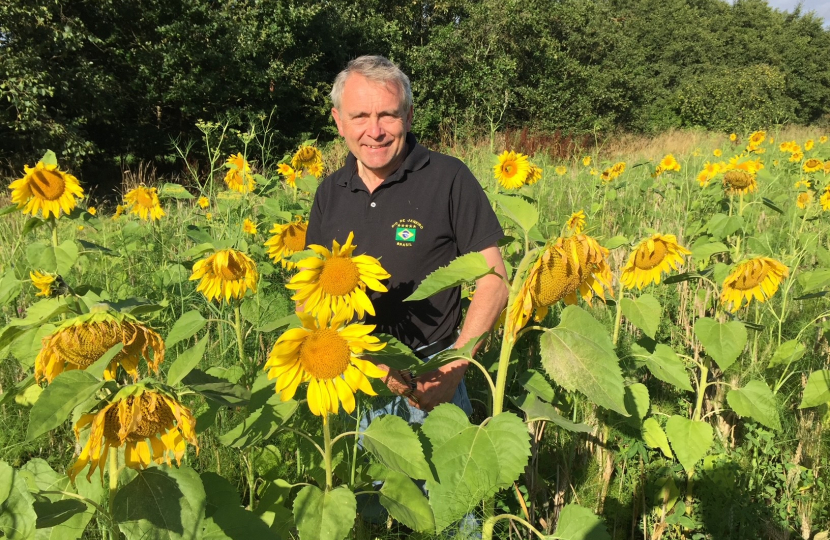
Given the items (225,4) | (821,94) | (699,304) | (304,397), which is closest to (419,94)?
(225,4)

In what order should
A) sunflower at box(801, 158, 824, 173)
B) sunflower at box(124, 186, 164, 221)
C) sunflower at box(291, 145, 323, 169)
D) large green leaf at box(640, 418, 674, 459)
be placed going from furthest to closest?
sunflower at box(801, 158, 824, 173)
sunflower at box(291, 145, 323, 169)
sunflower at box(124, 186, 164, 221)
large green leaf at box(640, 418, 674, 459)

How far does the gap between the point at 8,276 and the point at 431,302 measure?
4.96 feet

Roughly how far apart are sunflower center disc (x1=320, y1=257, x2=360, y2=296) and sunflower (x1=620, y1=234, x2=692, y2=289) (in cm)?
121

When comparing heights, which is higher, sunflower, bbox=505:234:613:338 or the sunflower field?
sunflower, bbox=505:234:613:338

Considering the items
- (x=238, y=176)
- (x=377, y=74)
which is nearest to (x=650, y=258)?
(x=377, y=74)

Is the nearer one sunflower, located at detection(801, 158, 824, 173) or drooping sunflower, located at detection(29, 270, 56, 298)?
drooping sunflower, located at detection(29, 270, 56, 298)

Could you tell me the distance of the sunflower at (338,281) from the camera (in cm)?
149

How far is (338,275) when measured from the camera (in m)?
1.50

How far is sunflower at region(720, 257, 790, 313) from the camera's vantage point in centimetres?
211

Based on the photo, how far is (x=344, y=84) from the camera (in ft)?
7.25

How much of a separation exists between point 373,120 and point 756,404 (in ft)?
5.69

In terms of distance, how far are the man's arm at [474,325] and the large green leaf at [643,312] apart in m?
0.45

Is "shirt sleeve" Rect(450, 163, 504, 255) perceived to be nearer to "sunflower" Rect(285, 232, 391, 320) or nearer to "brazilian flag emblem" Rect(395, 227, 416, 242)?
"brazilian flag emblem" Rect(395, 227, 416, 242)

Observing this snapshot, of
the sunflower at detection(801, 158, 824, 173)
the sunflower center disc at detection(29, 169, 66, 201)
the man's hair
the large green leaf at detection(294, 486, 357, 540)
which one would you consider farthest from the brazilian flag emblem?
the sunflower at detection(801, 158, 824, 173)
